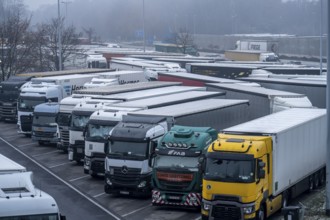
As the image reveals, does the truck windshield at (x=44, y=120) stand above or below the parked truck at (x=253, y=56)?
below

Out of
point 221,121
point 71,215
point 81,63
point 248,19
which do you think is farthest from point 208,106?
point 248,19

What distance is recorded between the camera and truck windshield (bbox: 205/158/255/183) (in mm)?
19594

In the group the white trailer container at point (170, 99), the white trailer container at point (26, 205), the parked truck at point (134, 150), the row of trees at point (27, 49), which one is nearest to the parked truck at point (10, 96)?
the white trailer container at point (170, 99)

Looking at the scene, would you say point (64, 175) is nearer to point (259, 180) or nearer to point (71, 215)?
point (71, 215)

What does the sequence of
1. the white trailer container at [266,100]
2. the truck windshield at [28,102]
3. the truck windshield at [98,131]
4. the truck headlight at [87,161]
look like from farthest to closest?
the truck windshield at [28,102]
the white trailer container at [266,100]
the truck headlight at [87,161]
the truck windshield at [98,131]

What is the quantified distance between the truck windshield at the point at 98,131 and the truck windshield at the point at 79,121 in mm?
2479

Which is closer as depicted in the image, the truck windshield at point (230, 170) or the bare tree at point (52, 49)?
the truck windshield at point (230, 170)

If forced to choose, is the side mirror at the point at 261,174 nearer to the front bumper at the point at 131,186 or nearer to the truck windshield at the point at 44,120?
the front bumper at the point at 131,186

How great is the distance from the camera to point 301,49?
324ft

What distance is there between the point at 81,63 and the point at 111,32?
189 ft

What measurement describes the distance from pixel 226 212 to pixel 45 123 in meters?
17.4

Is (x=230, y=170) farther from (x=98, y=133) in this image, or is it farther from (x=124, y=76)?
(x=124, y=76)

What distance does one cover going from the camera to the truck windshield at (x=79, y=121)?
29.5 metres

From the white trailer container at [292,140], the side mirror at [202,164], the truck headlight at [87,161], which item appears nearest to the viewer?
the side mirror at [202,164]
